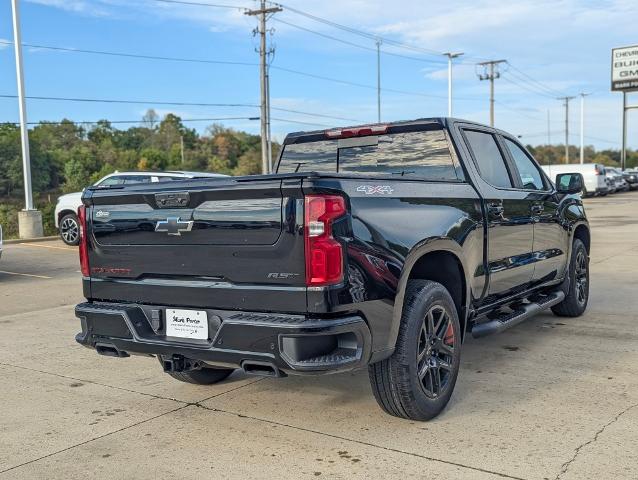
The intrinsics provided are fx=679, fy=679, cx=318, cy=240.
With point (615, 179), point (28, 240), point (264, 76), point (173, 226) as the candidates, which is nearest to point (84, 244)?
point (173, 226)

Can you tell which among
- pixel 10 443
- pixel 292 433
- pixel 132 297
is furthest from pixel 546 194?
pixel 10 443

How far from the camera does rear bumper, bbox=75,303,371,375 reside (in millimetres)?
3461

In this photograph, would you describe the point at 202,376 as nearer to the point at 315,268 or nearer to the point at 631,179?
the point at 315,268

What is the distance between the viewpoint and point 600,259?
484 inches

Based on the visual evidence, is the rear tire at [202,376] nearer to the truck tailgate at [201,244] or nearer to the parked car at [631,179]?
the truck tailgate at [201,244]

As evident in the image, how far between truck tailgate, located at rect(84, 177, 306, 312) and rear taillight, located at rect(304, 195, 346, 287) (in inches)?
1.6

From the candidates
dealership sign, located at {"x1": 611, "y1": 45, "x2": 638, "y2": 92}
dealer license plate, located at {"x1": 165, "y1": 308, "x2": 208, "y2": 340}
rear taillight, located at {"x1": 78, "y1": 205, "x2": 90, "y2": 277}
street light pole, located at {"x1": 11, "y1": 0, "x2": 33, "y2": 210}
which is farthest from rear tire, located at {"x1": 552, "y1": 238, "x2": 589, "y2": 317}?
dealership sign, located at {"x1": 611, "y1": 45, "x2": 638, "y2": 92}

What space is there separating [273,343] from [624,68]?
68863mm

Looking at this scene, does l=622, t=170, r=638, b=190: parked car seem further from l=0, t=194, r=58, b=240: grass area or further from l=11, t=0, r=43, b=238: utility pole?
l=11, t=0, r=43, b=238: utility pole

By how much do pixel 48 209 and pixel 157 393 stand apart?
23.6m

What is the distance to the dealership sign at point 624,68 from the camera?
207 feet

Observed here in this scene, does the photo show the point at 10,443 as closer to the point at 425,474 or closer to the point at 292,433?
the point at 292,433

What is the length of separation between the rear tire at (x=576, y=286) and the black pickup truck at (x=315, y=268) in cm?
212

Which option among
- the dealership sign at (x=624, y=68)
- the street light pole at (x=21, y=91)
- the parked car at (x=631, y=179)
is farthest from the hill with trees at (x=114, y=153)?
the street light pole at (x=21, y=91)
